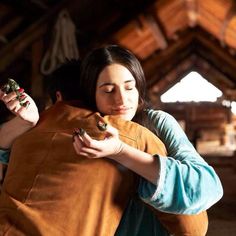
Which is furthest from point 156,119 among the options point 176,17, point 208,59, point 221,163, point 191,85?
point 191,85

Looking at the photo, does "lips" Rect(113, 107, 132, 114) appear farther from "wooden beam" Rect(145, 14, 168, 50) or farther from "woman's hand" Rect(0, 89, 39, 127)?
"wooden beam" Rect(145, 14, 168, 50)

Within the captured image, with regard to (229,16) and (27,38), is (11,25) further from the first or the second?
(229,16)

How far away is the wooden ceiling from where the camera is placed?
4.38 m

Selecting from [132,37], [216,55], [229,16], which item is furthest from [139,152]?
[216,55]

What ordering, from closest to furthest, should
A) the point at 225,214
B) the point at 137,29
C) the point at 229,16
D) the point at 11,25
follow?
the point at 225,214 < the point at 11,25 < the point at 229,16 < the point at 137,29

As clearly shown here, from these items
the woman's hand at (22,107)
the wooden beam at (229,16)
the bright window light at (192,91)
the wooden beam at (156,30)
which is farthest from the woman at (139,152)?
the bright window light at (192,91)

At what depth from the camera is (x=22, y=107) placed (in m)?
1.06

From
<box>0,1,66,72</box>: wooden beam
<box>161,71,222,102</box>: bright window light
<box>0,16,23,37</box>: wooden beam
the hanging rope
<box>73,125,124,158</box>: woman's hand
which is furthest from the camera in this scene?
<box>161,71,222,102</box>: bright window light

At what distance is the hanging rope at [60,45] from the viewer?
3.91 metres

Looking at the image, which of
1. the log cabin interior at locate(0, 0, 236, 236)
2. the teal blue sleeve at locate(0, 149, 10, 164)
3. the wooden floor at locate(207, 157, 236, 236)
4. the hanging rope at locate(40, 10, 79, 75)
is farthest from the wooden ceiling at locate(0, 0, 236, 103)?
the teal blue sleeve at locate(0, 149, 10, 164)

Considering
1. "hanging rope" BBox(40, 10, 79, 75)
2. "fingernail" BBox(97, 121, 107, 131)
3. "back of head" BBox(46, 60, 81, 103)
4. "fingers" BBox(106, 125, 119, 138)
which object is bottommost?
"fingers" BBox(106, 125, 119, 138)

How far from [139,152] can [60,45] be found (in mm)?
3178

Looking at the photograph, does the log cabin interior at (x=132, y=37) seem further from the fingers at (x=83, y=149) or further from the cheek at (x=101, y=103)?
the fingers at (x=83, y=149)

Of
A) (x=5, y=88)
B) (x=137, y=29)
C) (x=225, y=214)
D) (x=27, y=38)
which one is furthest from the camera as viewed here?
(x=137, y=29)
